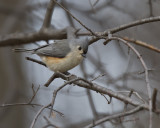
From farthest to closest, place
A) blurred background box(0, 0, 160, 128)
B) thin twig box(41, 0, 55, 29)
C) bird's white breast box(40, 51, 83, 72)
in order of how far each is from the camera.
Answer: blurred background box(0, 0, 160, 128) < thin twig box(41, 0, 55, 29) < bird's white breast box(40, 51, 83, 72)

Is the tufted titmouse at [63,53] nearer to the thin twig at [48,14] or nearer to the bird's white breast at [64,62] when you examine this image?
the bird's white breast at [64,62]

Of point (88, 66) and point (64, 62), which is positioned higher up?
point (64, 62)

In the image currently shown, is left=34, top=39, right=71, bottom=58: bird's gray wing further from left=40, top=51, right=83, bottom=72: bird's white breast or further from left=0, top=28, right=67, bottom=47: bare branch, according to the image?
left=0, top=28, right=67, bottom=47: bare branch

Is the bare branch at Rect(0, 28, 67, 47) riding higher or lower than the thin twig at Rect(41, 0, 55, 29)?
lower

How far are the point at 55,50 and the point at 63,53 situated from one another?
0.32ft

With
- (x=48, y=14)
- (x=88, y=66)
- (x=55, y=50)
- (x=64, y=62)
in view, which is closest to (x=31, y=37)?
(x=48, y=14)

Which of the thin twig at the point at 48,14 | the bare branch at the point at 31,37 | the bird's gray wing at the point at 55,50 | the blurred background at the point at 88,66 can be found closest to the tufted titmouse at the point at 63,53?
the bird's gray wing at the point at 55,50

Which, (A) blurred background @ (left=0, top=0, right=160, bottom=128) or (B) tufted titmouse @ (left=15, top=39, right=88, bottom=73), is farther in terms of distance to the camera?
(A) blurred background @ (left=0, top=0, right=160, bottom=128)

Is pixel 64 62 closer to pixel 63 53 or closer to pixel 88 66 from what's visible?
pixel 63 53

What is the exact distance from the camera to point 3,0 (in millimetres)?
6703

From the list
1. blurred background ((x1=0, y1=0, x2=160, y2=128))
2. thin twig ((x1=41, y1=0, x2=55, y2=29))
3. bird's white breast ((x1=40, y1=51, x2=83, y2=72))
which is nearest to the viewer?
bird's white breast ((x1=40, y1=51, x2=83, y2=72))

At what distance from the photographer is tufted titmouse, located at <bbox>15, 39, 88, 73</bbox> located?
10.7 ft

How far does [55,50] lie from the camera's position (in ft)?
10.9

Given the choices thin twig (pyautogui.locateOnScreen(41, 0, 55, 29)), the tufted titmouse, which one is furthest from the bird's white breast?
thin twig (pyautogui.locateOnScreen(41, 0, 55, 29))
